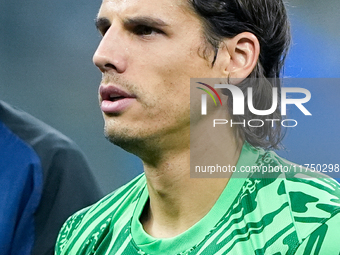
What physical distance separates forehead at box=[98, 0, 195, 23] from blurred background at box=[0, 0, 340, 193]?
39.2 inches

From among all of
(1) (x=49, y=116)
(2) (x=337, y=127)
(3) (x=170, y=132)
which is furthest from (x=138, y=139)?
(1) (x=49, y=116)

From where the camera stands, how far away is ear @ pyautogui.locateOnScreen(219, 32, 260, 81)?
1154 millimetres

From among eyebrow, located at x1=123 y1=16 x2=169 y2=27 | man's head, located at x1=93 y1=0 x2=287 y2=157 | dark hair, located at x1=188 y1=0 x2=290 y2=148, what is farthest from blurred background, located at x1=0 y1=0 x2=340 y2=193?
eyebrow, located at x1=123 y1=16 x2=169 y2=27

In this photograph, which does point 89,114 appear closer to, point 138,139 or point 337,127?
point 337,127

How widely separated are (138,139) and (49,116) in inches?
54.0

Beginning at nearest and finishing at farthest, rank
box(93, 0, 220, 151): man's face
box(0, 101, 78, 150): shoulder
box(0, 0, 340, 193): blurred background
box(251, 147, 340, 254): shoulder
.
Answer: box(251, 147, 340, 254): shoulder
box(93, 0, 220, 151): man's face
box(0, 101, 78, 150): shoulder
box(0, 0, 340, 193): blurred background

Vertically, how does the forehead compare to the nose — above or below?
above

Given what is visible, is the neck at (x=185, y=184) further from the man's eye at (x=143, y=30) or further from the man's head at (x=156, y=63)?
the man's eye at (x=143, y=30)

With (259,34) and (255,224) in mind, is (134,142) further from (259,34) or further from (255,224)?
(259,34)

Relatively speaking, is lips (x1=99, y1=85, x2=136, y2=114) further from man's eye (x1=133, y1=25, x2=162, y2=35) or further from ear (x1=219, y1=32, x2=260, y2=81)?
ear (x1=219, y1=32, x2=260, y2=81)

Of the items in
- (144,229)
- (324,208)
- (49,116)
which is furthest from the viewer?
(49,116)

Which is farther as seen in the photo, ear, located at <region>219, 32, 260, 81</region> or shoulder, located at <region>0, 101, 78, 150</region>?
shoulder, located at <region>0, 101, 78, 150</region>

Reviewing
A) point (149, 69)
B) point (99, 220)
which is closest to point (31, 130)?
point (99, 220)

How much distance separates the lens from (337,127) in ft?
6.03
